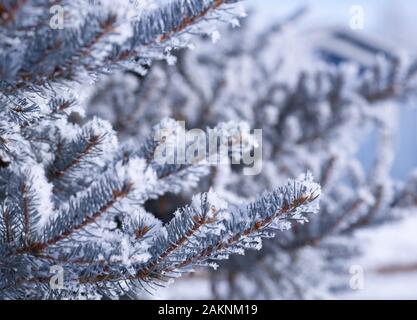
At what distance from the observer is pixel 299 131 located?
4.12 metres

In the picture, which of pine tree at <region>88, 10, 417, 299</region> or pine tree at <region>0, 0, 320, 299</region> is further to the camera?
pine tree at <region>88, 10, 417, 299</region>

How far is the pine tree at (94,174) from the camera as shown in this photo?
1.01 meters

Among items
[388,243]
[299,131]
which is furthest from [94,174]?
[388,243]

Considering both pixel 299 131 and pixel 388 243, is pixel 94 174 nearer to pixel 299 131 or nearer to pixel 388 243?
pixel 299 131

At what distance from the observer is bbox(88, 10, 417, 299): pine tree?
133 inches

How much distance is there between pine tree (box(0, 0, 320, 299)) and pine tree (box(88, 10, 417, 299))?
1.78 meters

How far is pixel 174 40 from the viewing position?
111cm

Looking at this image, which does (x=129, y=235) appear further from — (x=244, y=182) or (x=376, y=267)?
(x=376, y=267)

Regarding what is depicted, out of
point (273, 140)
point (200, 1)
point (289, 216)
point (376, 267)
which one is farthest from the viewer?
point (376, 267)

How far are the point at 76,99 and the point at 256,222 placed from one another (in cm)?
57

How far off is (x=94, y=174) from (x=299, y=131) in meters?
2.77

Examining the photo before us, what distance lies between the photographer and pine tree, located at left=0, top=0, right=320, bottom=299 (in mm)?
1006

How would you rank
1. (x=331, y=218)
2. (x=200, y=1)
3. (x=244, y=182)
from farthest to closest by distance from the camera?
(x=244, y=182)
(x=331, y=218)
(x=200, y=1)
